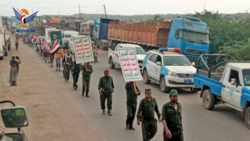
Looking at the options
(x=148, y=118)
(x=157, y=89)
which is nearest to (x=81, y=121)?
(x=148, y=118)

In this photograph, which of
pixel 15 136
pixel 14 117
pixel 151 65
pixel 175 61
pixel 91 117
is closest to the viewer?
pixel 14 117

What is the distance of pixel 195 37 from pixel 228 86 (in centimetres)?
1446

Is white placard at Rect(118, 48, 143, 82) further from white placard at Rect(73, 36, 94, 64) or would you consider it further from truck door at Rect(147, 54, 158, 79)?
truck door at Rect(147, 54, 158, 79)

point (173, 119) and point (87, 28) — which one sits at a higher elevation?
point (173, 119)

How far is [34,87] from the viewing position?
59.1 ft

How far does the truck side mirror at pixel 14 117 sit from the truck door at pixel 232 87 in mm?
8066

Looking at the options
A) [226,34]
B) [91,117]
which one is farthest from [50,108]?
[226,34]

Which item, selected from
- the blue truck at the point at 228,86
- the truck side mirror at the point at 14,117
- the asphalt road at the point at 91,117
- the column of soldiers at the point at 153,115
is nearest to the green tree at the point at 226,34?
the asphalt road at the point at 91,117

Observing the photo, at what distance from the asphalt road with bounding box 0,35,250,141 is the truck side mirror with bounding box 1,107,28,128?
5230 millimetres

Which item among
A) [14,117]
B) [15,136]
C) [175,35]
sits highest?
[14,117]

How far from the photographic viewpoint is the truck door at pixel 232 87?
37.0 feet

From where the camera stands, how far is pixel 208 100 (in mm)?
13094

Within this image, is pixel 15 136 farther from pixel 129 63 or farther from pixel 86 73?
pixel 86 73

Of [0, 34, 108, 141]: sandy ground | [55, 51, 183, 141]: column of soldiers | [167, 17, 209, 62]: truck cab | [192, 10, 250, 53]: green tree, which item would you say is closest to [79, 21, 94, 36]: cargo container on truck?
[192, 10, 250, 53]: green tree
